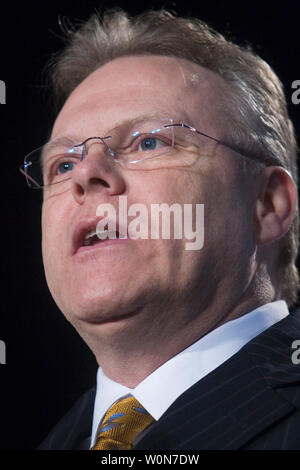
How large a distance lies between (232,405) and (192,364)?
21 cm

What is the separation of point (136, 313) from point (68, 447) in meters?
0.59

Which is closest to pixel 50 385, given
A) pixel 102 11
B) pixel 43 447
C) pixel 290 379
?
pixel 43 447

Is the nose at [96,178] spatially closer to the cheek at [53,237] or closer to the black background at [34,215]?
the cheek at [53,237]

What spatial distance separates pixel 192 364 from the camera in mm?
1701

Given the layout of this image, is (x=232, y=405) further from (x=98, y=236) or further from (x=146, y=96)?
(x=146, y=96)

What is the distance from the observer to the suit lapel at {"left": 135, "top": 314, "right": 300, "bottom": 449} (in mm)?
1461

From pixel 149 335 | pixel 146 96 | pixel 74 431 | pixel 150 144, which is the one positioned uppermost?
pixel 146 96

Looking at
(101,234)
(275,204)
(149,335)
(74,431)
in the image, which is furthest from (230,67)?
(74,431)

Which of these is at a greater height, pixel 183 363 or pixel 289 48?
pixel 289 48

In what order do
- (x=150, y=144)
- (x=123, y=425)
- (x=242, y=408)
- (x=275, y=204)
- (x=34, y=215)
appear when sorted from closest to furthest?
(x=242, y=408) → (x=123, y=425) → (x=150, y=144) → (x=275, y=204) → (x=34, y=215)

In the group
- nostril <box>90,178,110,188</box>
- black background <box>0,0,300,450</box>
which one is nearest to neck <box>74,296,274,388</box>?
nostril <box>90,178,110,188</box>

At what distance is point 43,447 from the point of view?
2094 millimetres

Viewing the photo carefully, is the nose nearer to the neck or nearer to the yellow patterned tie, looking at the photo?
the neck

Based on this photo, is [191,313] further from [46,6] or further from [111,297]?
[46,6]
